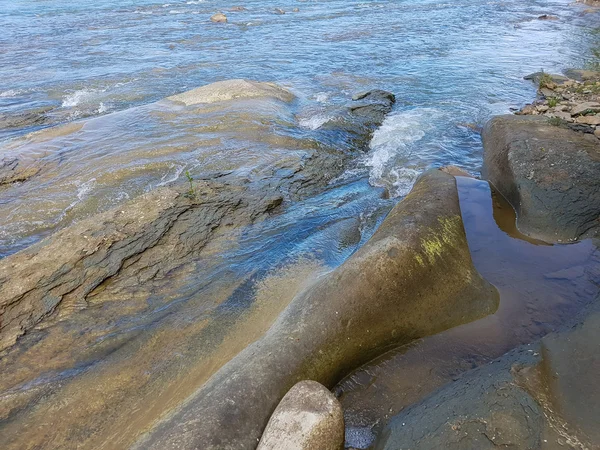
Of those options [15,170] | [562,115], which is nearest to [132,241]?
[15,170]

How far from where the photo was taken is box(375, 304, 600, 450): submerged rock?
2883 mm

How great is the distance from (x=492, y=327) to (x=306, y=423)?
219 cm

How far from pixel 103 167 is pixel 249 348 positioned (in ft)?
17.8

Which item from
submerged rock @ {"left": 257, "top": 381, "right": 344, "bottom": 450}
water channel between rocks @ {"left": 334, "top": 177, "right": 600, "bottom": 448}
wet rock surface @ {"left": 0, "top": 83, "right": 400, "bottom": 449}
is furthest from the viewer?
wet rock surface @ {"left": 0, "top": 83, "right": 400, "bottom": 449}

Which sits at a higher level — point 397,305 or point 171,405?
point 397,305

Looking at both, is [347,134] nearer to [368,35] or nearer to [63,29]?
[368,35]

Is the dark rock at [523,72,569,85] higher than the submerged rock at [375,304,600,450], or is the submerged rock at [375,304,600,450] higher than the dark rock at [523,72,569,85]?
the submerged rock at [375,304,600,450]

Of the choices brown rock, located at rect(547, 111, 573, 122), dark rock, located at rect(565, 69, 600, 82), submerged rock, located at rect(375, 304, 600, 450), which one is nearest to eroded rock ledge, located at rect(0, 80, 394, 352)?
submerged rock, located at rect(375, 304, 600, 450)

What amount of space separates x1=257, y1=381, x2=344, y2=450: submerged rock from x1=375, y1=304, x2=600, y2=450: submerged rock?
1.32 feet

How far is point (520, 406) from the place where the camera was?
3.04 meters

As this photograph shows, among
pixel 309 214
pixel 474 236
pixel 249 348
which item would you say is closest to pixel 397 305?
pixel 249 348

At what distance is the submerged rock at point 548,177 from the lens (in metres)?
5.65

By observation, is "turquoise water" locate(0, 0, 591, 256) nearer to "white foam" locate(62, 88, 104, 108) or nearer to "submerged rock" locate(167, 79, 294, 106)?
"white foam" locate(62, 88, 104, 108)

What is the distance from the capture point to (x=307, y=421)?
3227 millimetres
